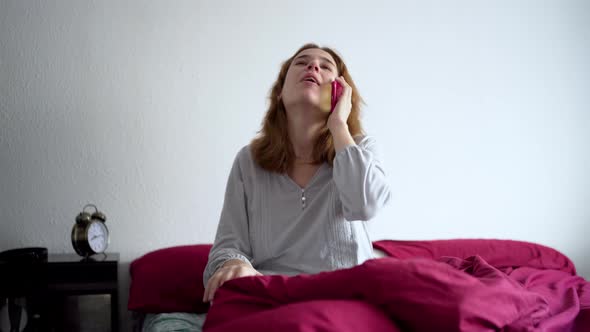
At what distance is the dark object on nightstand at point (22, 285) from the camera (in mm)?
1595

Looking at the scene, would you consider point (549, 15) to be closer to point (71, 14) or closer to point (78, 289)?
point (71, 14)

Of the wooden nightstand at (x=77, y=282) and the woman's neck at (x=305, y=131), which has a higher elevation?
the woman's neck at (x=305, y=131)

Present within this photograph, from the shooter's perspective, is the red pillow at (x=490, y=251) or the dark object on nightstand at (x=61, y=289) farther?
the red pillow at (x=490, y=251)

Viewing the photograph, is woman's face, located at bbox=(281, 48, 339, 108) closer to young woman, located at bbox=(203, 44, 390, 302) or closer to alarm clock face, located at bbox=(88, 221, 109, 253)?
young woman, located at bbox=(203, 44, 390, 302)

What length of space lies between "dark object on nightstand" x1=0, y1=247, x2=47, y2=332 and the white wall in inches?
13.0

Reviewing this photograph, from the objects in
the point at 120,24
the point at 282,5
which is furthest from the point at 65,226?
the point at 282,5

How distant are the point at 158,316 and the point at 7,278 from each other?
1.56ft

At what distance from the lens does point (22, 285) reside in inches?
63.9

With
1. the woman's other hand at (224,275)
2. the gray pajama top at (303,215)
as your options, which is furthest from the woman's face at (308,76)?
the woman's other hand at (224,275)

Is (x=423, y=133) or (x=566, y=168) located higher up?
(x=423, y=133)

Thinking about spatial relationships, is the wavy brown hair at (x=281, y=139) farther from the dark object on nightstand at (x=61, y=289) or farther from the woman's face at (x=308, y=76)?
the dark object on nightstand at (x=61, y=289)

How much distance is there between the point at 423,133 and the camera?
2.46 metres

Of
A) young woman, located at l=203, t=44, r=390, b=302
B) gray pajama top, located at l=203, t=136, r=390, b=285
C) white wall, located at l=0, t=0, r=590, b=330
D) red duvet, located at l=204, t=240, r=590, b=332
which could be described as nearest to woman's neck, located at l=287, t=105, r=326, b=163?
young woman, located at l=203, t=44, r=390, b=302

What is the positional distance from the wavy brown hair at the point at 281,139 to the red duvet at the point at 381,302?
2.16 feet
